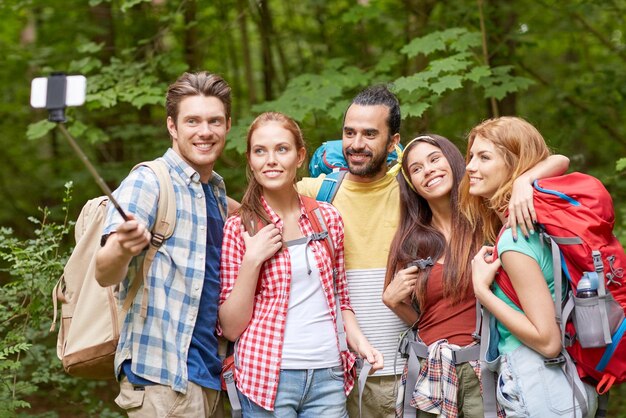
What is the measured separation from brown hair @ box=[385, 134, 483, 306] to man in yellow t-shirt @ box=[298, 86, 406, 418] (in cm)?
13

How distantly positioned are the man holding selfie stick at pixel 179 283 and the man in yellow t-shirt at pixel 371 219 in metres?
0.74

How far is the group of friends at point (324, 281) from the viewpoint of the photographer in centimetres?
289

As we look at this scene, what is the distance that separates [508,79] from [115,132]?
4.06 meters

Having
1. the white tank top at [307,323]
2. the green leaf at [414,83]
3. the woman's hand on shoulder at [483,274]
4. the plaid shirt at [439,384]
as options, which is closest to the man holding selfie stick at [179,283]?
the white tank top at [307,323]

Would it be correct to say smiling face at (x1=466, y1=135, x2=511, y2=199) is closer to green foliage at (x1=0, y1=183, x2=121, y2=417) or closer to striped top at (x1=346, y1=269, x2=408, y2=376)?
striped top at (x1=346, y1=269, x2=408, y2=376)

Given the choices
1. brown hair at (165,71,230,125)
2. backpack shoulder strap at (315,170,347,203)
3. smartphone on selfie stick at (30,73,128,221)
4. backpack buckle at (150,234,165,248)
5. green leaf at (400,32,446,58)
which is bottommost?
backpack buckle at (150,234,165,248)

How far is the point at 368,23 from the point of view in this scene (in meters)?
7.85

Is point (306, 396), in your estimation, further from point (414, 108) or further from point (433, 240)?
point (414, 108)

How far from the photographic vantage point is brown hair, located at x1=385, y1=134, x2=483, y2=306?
129 inches

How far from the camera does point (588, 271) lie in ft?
8.98

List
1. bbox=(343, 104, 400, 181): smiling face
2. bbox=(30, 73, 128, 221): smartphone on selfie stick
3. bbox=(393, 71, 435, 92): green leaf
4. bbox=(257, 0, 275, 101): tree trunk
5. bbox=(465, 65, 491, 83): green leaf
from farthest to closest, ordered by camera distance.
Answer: bbox=(257, 0, 275, 101): tree trunk → bbox=(465, 65, 491, 83): green leaf → bbox=(393, 71, 435, 92): green leaf → bbox=(343, 104, 400, 181): smiling face → bbox=(30, 73, 128, 221): smartphone on selfie stick

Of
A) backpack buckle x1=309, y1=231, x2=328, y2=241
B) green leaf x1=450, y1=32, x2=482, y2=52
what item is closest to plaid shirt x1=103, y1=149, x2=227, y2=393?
backpack buckle x1=309, y1=231, x2=328, y2=241

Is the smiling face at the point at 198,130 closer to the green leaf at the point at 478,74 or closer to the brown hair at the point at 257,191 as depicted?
the brown hair at the point at 257,191

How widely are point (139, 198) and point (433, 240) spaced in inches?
55.7
